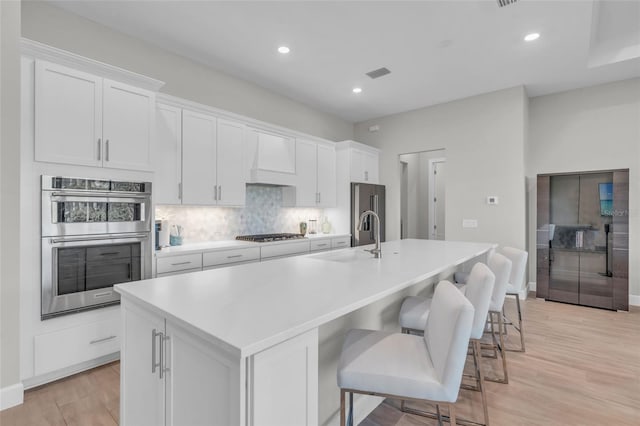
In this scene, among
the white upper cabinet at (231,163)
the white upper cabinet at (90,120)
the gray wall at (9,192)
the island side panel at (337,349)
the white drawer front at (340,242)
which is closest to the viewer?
the island side panel at (337,349)

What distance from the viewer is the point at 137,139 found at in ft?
8.84

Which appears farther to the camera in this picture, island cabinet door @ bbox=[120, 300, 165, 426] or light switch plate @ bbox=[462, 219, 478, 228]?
light switch plate @ bbox=[462, 219, 478, 228]

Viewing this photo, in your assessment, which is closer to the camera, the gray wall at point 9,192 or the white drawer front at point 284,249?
the gray wall at point 9,192

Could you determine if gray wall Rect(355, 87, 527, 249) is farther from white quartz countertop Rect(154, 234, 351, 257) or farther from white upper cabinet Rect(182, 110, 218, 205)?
white upper cabinet Rect(182, 110, 218, 205)

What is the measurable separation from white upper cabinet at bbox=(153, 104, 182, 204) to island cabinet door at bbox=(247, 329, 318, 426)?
257cm

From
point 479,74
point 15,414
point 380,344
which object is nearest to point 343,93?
point 479,74

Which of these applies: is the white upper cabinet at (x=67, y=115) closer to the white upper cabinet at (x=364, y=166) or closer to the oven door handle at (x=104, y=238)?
the oven door handle at (x=104, y=238)

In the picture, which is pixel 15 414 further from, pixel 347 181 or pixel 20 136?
pixel 347 181

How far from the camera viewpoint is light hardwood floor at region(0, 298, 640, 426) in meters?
1.88

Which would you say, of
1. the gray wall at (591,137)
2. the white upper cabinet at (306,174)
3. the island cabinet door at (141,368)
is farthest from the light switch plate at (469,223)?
the island cabinet door at (141,368)

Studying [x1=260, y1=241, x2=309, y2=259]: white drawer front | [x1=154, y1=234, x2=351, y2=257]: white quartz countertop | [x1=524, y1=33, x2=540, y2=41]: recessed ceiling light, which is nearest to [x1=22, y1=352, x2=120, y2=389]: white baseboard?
[x1=154, y1=234, x2=351, y2=257]: white quartz countertop

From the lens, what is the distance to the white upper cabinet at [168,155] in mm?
3053

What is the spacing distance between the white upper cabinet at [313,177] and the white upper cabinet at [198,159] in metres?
1.35

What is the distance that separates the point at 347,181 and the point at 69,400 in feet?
13.7
